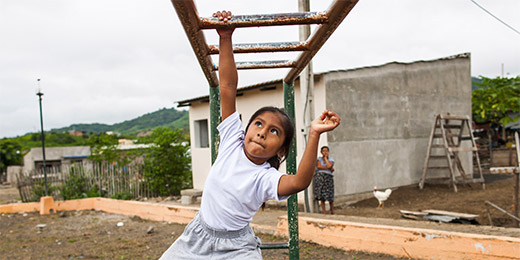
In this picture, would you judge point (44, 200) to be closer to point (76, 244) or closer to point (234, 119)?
point (76, 244)

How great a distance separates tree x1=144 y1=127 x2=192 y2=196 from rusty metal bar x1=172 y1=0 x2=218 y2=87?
395 inches

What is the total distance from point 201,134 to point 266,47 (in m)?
10.6

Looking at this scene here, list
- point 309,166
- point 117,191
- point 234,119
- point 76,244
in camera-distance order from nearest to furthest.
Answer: point 309,166 < point 234,119 < point 76,244 < point 117,191

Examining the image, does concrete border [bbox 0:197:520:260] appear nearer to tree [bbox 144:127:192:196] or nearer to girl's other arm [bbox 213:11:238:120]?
girl's other arm [bbox 213:11:238:120]

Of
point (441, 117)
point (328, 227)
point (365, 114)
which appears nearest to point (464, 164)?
point (441, 117)

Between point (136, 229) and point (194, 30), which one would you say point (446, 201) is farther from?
point (194, 30)

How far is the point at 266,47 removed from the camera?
2119mm

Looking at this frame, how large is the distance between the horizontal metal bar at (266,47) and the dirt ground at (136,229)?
303 cm

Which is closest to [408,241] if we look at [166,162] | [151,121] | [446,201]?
[446,201]

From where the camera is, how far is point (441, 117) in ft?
34.0

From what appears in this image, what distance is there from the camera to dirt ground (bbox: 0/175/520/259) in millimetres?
5324

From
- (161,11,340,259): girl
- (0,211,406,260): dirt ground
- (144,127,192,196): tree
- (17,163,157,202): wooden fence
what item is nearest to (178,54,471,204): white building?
(144,127,192,196): tree

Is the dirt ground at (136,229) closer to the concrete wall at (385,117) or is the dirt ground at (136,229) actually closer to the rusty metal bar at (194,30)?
the concrete wall at (385,117)

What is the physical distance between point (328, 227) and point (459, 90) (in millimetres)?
9507
